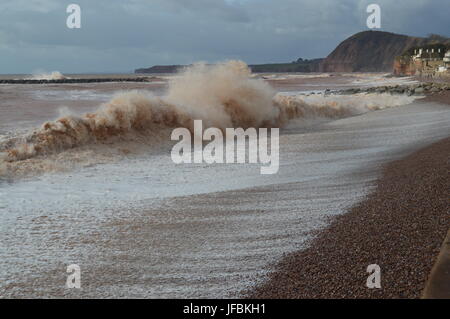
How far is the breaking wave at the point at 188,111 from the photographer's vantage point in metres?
9.03

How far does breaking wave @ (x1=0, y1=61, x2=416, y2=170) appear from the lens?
9.03 metres

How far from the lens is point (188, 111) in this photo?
13.2m

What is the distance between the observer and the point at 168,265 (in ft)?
12.3

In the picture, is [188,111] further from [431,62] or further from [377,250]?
[431,62]

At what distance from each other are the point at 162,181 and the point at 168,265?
3.17m

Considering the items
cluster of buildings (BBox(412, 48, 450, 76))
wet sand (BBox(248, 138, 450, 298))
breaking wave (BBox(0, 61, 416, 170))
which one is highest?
cluster of buildings (BBox(412, 48, 450, 76))

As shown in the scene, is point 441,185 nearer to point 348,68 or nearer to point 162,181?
point 162,181

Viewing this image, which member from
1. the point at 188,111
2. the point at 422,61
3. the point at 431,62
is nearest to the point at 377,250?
the point at 188,111

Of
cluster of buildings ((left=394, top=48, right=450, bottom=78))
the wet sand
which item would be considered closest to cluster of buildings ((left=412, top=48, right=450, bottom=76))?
cluster of buildings ((left=394, top=48, right=450, bottom=78))

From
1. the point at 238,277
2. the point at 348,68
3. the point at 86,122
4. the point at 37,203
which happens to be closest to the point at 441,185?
the point at 238,277

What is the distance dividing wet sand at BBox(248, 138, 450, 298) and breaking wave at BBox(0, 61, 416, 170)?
5.69 metres

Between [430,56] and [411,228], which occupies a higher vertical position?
[430,56]

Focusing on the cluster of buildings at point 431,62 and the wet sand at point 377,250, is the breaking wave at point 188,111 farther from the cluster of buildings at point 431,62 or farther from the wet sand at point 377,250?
the cluster of buildings at point 431,62

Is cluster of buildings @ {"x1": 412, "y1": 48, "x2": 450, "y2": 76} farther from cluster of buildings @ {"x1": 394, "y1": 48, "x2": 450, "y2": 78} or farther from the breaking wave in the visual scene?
the breaking wave
